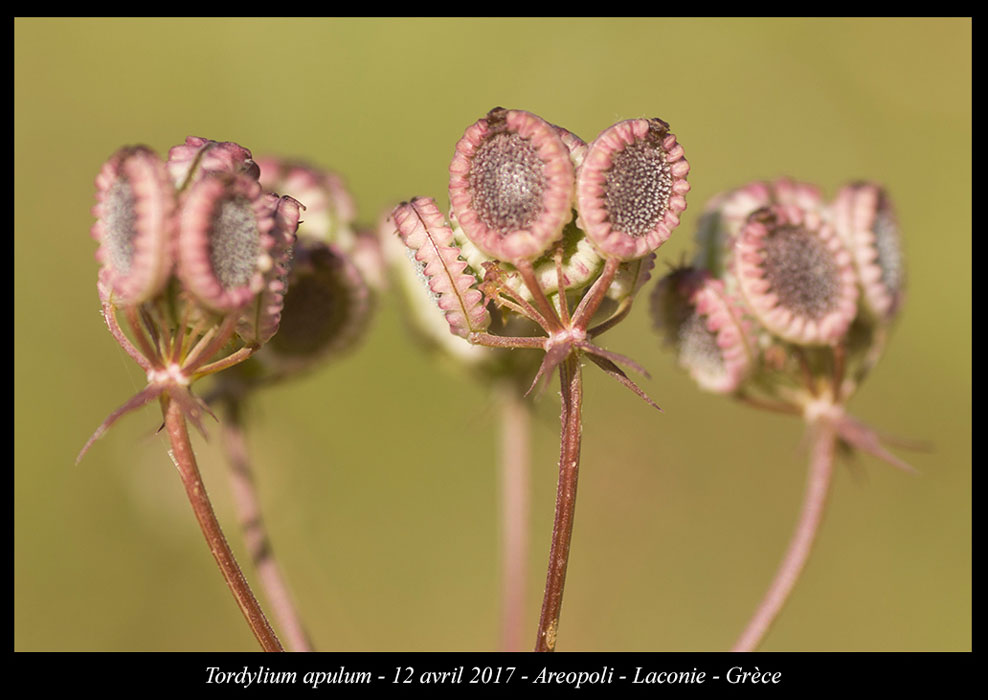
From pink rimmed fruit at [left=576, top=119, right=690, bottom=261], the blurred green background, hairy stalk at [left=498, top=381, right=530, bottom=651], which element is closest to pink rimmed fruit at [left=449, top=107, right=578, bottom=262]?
pink rimmed fruit at [left=576, top=119, right=690, bottom=261]

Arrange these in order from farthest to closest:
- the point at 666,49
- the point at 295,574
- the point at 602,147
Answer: the point at 666,49 → the point at 295,574 → the point at 602,147

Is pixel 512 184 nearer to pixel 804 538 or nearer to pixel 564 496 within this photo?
pixel 564 496

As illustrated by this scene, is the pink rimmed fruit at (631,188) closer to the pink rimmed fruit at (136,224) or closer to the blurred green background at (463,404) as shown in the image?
the pink rimmed fruit at (136,224)

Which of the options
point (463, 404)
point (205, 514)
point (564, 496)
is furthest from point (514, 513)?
point (463, 404)

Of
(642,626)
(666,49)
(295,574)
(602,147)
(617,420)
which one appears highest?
(666,49)

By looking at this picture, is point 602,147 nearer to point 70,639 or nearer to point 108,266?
point 108,266

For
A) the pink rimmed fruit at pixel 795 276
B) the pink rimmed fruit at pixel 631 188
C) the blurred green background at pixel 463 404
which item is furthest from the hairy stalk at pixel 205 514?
the blurred green background at pixel 463 404

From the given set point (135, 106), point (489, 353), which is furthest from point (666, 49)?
point (489, 353)
